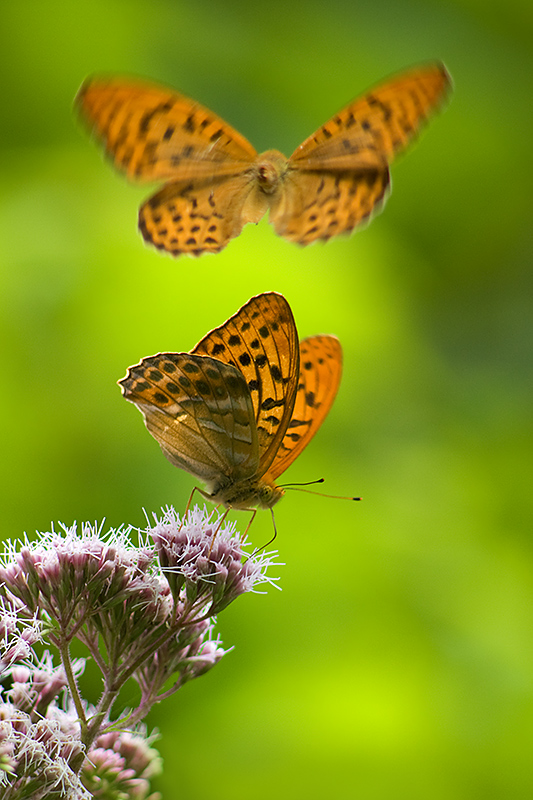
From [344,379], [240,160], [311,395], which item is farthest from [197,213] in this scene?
[344,379]

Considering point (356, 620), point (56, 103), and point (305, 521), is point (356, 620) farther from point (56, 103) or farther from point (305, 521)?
point (56, 103)

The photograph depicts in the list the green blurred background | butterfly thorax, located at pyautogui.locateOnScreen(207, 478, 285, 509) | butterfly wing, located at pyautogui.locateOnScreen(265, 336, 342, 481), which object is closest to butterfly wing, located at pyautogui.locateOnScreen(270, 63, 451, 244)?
butterfly wing, located at pyautogui.locateOnScreen(265, 336, 342, 481)

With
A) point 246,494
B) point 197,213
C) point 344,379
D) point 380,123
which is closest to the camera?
point 380,123

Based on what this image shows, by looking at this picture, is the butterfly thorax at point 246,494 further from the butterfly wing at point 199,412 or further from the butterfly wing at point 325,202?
the butterfly wing at point 325,202

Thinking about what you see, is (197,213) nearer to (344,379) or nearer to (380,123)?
(380,123)

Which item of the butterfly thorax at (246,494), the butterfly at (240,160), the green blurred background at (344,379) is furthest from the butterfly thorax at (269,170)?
the green blurred background at (344,379)

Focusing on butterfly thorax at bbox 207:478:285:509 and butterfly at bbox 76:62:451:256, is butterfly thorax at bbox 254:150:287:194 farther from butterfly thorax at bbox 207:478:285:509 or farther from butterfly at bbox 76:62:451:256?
butterfly thorax at bbox 207:478:285:509
